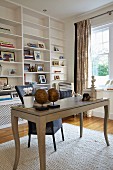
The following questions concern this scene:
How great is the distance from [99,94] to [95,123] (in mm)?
1549

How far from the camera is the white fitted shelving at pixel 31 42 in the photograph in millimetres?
3697

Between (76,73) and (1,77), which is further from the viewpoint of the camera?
(76,73)

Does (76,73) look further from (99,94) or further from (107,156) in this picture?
(107,156)

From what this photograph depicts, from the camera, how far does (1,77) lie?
3648 millimetres

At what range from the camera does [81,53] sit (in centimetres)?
433

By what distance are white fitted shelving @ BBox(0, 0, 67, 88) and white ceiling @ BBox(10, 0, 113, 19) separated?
0.57 ft

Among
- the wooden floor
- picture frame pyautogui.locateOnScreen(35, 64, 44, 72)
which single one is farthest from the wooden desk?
picture frame pyautogui.locateOnScreen(35, 64, 44, 72)

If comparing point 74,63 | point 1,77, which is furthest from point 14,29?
point 74,63

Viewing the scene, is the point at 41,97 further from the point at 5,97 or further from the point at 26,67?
the point at 26,67

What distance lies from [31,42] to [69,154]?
307 cm

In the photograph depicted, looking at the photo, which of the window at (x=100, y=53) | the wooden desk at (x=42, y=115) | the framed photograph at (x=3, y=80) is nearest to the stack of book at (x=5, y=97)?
the framed photograph at (x=3, y=80)

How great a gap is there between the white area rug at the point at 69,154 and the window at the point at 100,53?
1875 mm

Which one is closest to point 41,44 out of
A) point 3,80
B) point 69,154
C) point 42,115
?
point 3,80

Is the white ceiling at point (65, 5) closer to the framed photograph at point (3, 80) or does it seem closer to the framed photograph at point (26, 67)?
the framed photograph at point (26, 67)
